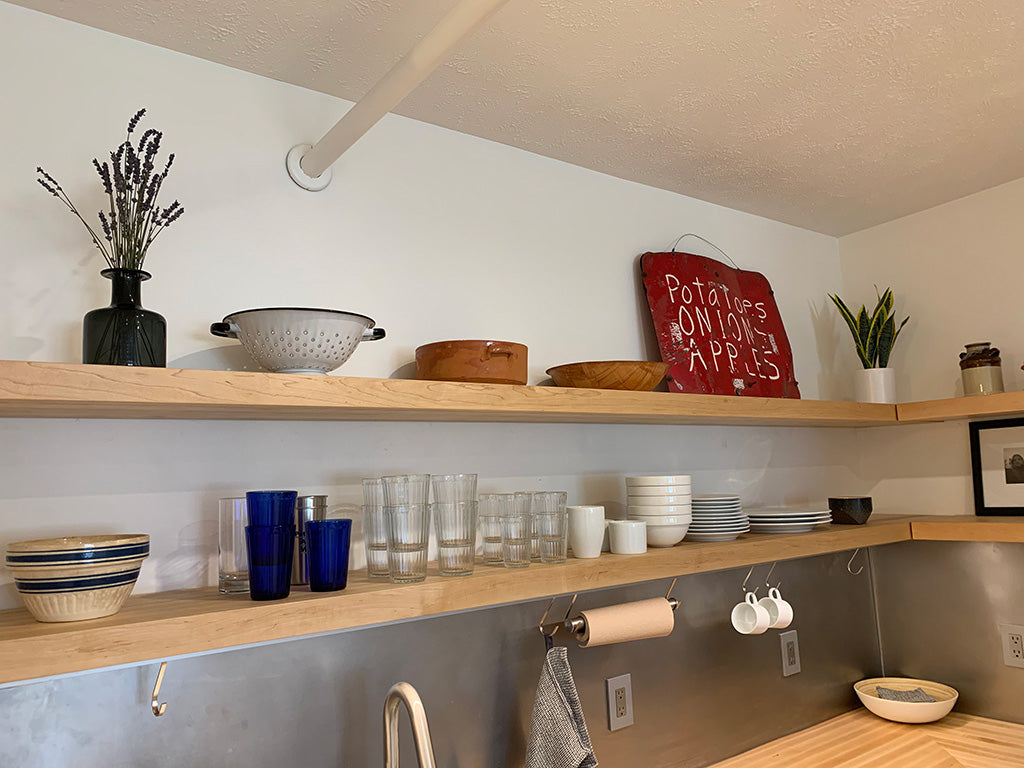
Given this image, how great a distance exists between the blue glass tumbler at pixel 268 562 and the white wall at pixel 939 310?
6.94 feet

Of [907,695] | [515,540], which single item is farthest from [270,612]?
[907,695]

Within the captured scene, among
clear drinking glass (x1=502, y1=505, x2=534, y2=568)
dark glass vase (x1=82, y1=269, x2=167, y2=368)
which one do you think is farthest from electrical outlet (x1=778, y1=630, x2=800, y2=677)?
dark glass vase (x1=82, y1=269, x2=167, y2=368)

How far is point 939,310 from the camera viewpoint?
2.44 m

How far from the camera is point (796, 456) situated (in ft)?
7.95

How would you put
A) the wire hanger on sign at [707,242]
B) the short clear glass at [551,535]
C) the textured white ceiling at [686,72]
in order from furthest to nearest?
the wire hanger on sign at [707,242]
the short clear glass at [551,535]
the textured white ceiling at [686,72]

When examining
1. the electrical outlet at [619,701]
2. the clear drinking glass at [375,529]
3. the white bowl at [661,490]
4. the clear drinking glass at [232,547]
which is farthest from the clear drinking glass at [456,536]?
the electrical outlet at [619,701]

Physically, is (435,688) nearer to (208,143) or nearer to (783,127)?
(208,143)

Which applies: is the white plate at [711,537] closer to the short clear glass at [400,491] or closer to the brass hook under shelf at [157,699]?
the short clear glass at [400,491]

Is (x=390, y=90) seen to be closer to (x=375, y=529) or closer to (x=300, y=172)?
(x=300, y=172)

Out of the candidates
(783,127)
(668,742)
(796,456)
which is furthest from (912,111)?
(668,742)

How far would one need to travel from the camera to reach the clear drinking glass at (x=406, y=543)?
4.48ft

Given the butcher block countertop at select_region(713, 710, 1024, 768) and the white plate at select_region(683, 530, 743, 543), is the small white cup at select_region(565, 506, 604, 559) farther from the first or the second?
the butcher block countertop at select_region(713, 710, 1024, 768)

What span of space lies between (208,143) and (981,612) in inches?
95.8

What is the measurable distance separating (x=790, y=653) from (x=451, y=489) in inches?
53.0
